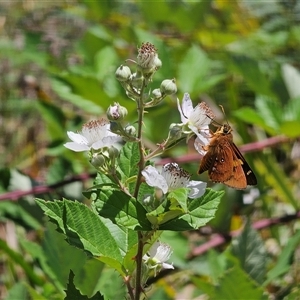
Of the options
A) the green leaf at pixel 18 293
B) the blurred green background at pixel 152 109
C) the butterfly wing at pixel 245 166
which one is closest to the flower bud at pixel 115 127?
the butterfly wing at pixel 245 166

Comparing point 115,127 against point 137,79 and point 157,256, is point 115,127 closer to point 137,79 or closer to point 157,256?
point 137,79

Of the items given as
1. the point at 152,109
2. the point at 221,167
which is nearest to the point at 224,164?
the point at 221,167

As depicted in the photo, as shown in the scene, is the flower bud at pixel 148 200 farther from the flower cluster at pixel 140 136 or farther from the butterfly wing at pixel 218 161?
the butterfly wing at pixel 218 161

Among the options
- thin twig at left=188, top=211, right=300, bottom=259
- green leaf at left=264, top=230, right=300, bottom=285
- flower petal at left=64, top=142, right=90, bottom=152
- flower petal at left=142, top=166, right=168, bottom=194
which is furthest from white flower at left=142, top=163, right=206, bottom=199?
thin twig at left=188, top=211, right=300, bottom=259

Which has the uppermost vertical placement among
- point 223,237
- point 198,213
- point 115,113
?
point 115,113

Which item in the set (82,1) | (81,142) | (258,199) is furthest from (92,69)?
(81,142)

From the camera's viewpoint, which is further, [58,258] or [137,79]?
[58,258]

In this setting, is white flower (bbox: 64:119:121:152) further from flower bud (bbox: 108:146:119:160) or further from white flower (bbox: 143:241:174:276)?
white flower (bbox: 143:241:174:276)
